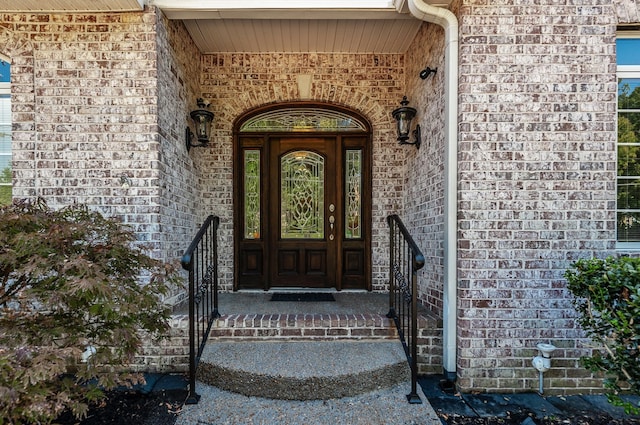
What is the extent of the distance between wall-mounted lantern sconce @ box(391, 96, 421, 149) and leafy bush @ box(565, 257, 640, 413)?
71.4 inches

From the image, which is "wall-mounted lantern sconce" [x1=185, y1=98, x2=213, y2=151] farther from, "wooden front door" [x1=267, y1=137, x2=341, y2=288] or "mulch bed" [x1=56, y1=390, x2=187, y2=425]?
"mulch bed" [x1=56, y1=390, x2=187, y2=425]

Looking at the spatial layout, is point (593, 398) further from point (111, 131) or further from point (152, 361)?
point (111, 131)

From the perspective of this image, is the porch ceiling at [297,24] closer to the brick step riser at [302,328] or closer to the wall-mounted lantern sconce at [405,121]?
the wall-mounted lantern sconce at [405,121]

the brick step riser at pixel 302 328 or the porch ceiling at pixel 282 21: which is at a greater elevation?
the porch ceiling at pixel 282 21

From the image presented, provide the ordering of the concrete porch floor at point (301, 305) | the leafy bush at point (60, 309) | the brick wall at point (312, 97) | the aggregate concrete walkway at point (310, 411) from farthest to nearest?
the brick wall at point (312, 97) < the concrete porch floor at point (301, 305) < the aggregate concrete walkway at point (310, 411) < the leafy bush at point (60, 309)

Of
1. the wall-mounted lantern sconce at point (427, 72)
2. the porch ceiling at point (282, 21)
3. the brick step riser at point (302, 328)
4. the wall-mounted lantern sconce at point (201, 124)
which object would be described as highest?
the porch ceiling at point (282, 21)

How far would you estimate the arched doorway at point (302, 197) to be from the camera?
13.1 feet

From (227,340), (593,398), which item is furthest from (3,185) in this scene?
(593,398)

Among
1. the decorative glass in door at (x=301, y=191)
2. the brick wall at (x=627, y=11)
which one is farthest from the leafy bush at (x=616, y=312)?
the decorative glass in door at (x=301, y=191)

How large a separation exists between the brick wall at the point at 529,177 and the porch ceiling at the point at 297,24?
705 mm

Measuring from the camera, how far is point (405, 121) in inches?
139

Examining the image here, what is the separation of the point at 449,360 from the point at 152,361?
2.30m

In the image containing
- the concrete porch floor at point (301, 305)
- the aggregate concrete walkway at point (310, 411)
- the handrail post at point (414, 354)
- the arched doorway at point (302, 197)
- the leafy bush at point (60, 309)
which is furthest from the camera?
the arched doorway at point (302, 197)

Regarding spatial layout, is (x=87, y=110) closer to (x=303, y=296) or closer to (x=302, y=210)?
(x=302, y=210)
